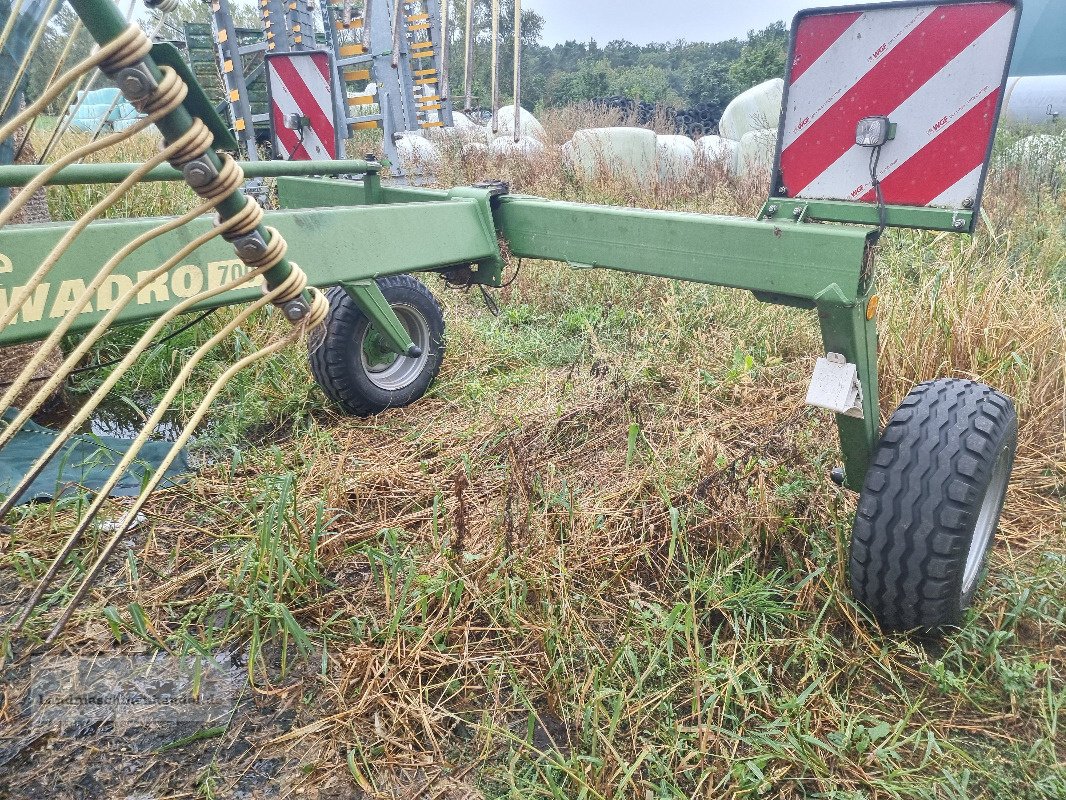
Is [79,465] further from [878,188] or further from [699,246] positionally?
[878,188]

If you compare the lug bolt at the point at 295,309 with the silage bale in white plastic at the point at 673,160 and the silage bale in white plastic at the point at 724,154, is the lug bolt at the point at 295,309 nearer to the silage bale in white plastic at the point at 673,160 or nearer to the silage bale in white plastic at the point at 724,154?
the silage bale in white plastic at the point at 673,160

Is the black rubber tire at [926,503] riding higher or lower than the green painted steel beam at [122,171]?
lower

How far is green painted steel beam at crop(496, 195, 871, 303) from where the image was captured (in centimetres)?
187

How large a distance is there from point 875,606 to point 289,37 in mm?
9989

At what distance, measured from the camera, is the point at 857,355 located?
6.27 ft

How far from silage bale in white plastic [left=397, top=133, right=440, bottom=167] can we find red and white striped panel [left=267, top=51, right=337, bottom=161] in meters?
3.11

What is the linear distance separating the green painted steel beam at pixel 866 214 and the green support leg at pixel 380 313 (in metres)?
1.27

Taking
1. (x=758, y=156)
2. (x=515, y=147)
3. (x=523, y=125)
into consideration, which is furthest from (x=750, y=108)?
(x=515, y=147)

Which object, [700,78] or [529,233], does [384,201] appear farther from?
[700,78]

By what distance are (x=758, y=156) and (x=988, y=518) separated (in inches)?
216

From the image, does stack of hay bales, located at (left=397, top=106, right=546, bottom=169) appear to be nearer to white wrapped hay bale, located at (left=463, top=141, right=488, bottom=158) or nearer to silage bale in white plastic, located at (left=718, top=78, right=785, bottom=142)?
white wrapped hay bale, located at (left=463, top=141, right=488, bottom=158)

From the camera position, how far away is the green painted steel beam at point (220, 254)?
5.23ft

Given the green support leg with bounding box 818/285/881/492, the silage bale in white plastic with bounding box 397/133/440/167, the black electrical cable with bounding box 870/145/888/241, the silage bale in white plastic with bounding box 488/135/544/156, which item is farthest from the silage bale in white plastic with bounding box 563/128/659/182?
the green support leg with bounding box 818/285/881/492

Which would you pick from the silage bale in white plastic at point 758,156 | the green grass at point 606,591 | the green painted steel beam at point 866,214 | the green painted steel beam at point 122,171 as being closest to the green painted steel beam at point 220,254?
the green painted steel beam at point 122,171
